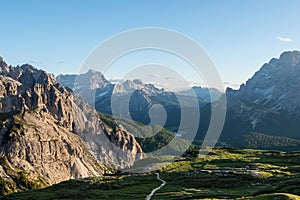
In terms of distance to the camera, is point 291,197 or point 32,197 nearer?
point 291,197

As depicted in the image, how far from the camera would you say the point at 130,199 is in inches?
3775

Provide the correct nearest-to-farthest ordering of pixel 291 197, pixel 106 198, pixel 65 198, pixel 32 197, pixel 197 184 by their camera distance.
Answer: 1. pixel 291 197
2. pixel 106 198
3. pixel 65 198
4. pixel 197 184
5. pixel 32 197

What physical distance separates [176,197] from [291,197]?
37.2 m

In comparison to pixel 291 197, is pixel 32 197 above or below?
below

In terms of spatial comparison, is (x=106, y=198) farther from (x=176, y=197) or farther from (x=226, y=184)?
(x=226, y=184)

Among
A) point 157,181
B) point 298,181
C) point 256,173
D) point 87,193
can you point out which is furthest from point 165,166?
point 298,181

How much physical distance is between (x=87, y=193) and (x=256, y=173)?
68.0 metres

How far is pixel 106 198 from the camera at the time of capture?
341 feet

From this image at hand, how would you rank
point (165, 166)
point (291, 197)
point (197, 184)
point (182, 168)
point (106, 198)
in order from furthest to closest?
point (165, 166) → point (182, 168) → point (197, 184) → point (106, 198) → point (291, 197)

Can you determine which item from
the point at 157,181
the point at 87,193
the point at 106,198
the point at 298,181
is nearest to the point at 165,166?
the point at 157,181

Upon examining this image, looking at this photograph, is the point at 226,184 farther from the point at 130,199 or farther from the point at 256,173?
the point at 130,199

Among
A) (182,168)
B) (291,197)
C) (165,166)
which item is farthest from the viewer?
(165,166)

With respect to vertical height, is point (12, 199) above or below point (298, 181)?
below

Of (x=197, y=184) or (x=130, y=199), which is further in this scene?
(x=197, y=184)
